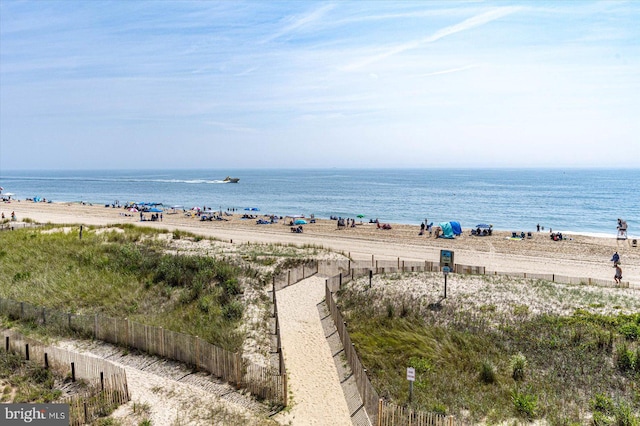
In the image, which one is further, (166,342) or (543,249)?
(543,249)

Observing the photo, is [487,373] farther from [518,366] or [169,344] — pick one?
[169,344]

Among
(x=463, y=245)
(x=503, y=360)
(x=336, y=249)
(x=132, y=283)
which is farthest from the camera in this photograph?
(x=463, y=245)

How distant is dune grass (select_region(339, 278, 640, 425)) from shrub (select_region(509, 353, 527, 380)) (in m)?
0.03

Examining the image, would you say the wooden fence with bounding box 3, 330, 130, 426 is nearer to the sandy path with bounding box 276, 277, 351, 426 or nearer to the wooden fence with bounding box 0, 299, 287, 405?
the wooden fence with bounding box 0, 299, 287, 405

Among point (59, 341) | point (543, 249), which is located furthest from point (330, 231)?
point (59, 341)

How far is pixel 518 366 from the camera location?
45.5ft

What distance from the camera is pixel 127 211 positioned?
240 ft

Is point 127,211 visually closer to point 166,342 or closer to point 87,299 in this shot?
point 87,299

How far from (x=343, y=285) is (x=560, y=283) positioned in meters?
11.5

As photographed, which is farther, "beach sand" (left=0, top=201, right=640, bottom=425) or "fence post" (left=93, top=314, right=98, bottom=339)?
"fence post" (left=93, top=314, right=98, bottom=339)

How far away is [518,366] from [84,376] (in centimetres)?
1353

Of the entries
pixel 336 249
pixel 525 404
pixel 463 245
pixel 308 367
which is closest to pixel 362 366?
pixel 308 367

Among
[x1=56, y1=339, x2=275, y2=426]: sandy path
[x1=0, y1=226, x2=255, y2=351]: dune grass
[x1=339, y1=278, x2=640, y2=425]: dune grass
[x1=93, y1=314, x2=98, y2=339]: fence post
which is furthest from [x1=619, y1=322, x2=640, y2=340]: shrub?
[x1=93, y1=314, x2=98, y2=339]: fence post

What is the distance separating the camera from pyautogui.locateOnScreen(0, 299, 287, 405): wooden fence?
43.0ft
